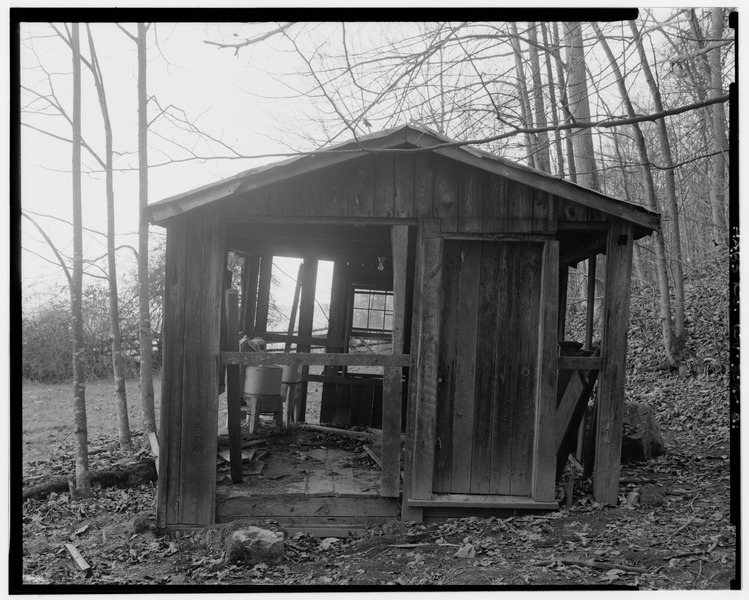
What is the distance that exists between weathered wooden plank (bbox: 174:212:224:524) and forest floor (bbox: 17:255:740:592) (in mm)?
425

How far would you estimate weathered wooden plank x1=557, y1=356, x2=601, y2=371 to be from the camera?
5965 mm

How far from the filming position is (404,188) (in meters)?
5.87

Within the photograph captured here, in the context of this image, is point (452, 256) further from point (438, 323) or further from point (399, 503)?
point (399, 503)

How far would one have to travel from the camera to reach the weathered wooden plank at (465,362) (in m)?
6.01

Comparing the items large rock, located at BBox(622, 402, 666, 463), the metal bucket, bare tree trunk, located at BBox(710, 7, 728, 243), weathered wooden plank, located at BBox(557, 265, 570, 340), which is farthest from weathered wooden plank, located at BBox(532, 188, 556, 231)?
the metal bucket

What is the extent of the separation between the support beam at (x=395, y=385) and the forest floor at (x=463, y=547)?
56 centimetres

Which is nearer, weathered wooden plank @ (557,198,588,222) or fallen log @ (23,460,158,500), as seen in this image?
weathered wooden plank @ (557,198,588,222)

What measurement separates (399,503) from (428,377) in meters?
1.33

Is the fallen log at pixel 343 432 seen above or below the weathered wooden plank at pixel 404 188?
below

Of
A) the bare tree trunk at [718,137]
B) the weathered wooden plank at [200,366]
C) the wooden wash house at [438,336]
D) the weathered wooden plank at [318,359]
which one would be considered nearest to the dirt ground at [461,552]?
the wooden wash house at [438,336]

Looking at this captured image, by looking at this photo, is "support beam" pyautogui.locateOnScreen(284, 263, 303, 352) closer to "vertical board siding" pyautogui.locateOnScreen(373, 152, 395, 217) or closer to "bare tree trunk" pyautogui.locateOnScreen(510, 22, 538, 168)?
"bare tree trunk" pyautogui.locateOnScreen(510, 22, 538, 168)

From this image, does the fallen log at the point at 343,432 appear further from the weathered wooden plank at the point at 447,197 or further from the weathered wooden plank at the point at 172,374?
the weathered wooden plank at the point at 447,197

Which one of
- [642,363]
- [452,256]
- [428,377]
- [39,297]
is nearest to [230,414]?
[428,377]

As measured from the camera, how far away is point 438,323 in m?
5.87
